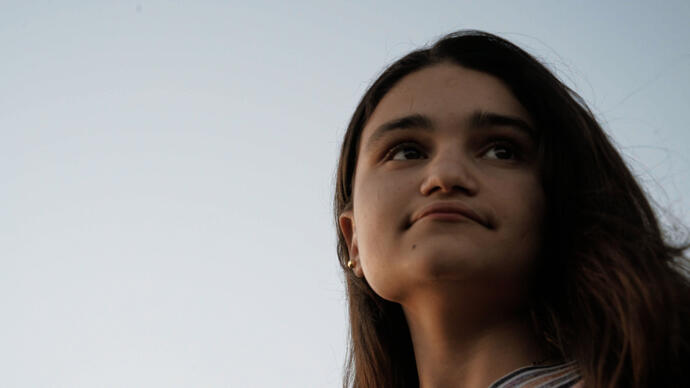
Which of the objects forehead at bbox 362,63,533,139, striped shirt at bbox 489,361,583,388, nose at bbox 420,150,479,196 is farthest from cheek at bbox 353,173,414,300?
striped shirt at bbox 489,361,583,388

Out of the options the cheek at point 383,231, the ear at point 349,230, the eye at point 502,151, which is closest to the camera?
the cheek at point 383,231

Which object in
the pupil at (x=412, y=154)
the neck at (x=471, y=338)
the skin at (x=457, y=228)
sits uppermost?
the pupil at (x=412, y=154)

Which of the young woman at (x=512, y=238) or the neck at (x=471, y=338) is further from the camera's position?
the neck at (x=471, y=338)

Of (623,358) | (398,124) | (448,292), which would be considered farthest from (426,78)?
(623,358)

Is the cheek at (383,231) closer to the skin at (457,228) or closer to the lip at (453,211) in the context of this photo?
the skin at (457,228)

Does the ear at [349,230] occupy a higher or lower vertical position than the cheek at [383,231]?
higher

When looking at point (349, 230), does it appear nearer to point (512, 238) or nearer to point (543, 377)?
point (512, 238)

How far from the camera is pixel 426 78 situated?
2912mm

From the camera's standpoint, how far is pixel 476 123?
2.62 m

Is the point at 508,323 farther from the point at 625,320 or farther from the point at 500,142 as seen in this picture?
the point at 500,142

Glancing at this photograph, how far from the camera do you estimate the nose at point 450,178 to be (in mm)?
2404

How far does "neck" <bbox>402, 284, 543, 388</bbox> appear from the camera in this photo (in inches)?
95.3

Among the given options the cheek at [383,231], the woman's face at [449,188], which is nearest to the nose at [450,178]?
the woman's face at [449,188]

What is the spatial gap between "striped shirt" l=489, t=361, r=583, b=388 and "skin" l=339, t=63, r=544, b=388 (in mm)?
107
